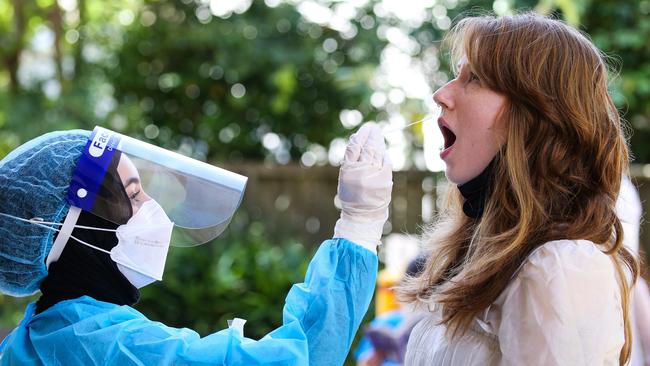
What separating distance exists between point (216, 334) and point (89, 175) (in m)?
0.48

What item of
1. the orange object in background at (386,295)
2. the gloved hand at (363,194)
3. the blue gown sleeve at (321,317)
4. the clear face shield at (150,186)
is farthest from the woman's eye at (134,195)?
the orange object in background at (386,295)

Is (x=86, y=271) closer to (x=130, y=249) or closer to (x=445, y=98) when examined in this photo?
(x=130, y=249)

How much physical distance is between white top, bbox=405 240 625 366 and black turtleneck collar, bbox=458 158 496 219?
0.27m

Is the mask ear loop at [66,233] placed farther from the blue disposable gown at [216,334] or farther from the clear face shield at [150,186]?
the blue disposable gown at [216,334]

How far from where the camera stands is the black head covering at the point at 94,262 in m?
1.96

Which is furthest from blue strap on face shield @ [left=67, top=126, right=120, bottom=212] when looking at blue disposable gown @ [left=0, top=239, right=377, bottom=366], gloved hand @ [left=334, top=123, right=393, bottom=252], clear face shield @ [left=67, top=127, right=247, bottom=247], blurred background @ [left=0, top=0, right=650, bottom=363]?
blurred background @ [left=0, top=0, right=650, bottom=363]

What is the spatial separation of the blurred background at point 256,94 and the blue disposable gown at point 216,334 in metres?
3.70

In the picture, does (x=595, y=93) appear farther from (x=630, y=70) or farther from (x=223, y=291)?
(x=630, y=70)

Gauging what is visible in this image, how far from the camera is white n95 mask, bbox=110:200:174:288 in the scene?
6.55ft

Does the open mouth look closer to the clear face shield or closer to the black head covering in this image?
the clear face shield

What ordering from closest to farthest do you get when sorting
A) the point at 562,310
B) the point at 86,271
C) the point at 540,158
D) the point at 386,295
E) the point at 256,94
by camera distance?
the point at 562,310
the point at 540,158
the point at 86,271
the point at 386,295
the point at 256,94

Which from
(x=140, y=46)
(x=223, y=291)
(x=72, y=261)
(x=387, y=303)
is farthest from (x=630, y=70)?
(x=72, y=261)

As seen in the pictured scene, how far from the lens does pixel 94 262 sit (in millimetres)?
1974

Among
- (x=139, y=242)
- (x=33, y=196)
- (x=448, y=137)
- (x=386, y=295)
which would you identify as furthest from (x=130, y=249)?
(x=386, y=295)
